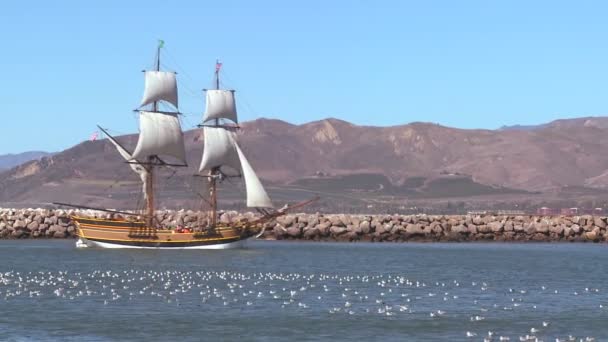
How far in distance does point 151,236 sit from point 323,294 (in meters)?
35.5

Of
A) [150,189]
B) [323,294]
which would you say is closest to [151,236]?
[150,189]

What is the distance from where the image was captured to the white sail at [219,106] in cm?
8738

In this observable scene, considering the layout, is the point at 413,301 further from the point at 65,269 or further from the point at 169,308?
the point at 65,269

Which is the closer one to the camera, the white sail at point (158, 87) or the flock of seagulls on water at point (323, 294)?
the flock of seagulls on water at point (323, 294)

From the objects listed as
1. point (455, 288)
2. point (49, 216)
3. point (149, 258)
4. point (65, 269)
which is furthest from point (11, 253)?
point (455, 288)

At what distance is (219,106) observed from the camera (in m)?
87.5

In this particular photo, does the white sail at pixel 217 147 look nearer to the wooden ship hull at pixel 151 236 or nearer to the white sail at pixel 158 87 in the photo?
the white sail at pixel 158 87

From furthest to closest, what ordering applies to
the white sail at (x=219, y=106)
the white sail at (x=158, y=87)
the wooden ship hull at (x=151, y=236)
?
the white sail at (x=219, y=106) < the white sail at (x=158, y=87) < the wooden ship hull at (x=151, y=236)

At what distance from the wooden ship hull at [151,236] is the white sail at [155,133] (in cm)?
675

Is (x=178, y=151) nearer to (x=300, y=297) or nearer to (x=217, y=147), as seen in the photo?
(x=217, y=147)

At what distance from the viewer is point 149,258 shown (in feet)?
231

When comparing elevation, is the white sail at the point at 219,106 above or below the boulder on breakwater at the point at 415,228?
above

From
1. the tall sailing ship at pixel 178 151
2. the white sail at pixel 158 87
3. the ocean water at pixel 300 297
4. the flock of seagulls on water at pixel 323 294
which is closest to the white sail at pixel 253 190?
the tall sailing ship at pixel 178 151

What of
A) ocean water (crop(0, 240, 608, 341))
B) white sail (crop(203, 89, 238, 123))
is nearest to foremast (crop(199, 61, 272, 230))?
white sail (crop(203, 89, 238, 123))
